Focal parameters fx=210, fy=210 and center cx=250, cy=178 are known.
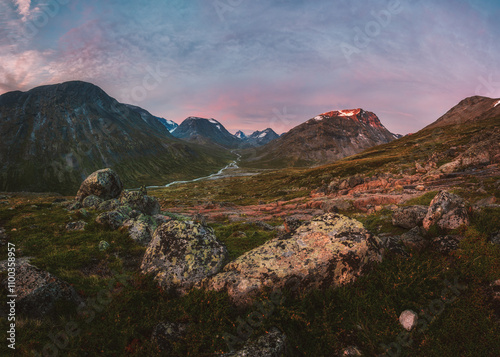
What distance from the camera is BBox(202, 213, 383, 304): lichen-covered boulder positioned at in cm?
894

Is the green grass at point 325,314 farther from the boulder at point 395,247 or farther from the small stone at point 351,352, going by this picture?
the boulder at point 395,247

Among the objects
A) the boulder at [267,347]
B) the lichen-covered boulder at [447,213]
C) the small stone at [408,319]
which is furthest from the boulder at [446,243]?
the boulder at [267,347]

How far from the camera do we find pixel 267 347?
6734 millimetres

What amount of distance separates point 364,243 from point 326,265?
2177 millimetres

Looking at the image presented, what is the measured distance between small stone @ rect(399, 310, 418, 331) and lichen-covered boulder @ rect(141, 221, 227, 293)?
7.63m

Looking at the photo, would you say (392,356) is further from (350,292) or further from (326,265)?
(326,265)

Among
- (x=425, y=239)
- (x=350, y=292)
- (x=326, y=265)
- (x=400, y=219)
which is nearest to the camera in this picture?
(x=350, y=292)

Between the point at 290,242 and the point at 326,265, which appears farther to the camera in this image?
the point at 290,242

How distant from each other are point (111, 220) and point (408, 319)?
21.2m

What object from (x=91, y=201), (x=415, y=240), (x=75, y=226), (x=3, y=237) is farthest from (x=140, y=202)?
(x=415, y=240)

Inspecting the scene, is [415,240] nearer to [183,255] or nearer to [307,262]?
[307,262]

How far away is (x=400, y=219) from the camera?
1498cm

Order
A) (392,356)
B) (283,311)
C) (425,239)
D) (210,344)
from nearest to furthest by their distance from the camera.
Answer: (392,356), (210,344), (283,311), (425,239)

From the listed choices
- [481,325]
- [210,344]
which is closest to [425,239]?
[481,325]
